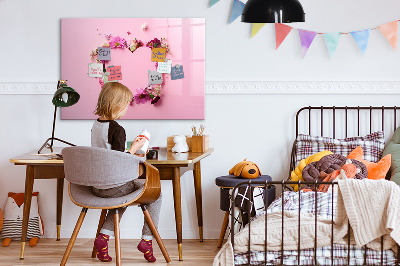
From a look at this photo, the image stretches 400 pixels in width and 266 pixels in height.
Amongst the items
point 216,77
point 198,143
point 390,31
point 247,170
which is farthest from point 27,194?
point 390,31

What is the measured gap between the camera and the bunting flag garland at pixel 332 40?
4309 millimetres

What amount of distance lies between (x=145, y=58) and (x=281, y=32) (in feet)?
3.22

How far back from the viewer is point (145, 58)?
14.4ft

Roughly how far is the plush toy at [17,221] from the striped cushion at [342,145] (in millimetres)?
1874

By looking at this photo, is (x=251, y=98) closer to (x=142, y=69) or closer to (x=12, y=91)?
(x=142, y=69)

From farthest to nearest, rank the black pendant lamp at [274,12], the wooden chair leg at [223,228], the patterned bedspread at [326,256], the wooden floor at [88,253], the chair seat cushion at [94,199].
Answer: the wooden chair leg at [223,228], the wooden floor at [88,253], the chair seat cushion at [94,199], the black pendant lamp at [274,12], the patterned bedspread at [326,256]

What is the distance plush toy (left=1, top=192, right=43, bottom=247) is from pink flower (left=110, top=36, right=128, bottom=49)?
4.09 ft

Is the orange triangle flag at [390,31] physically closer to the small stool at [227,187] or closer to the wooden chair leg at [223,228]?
the small stool at [227,187]

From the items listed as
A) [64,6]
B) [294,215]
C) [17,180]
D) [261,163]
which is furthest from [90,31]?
[294,215]

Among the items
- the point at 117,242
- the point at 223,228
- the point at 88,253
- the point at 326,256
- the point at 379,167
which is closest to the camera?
the point at 326,256

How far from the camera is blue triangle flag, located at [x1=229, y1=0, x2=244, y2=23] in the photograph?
434 cm

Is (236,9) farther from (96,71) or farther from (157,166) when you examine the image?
(157,166)

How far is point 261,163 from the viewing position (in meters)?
4.43

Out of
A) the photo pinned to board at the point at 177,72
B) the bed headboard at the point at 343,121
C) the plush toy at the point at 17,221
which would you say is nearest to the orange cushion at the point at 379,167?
the bed headboard at the point at 343,121
